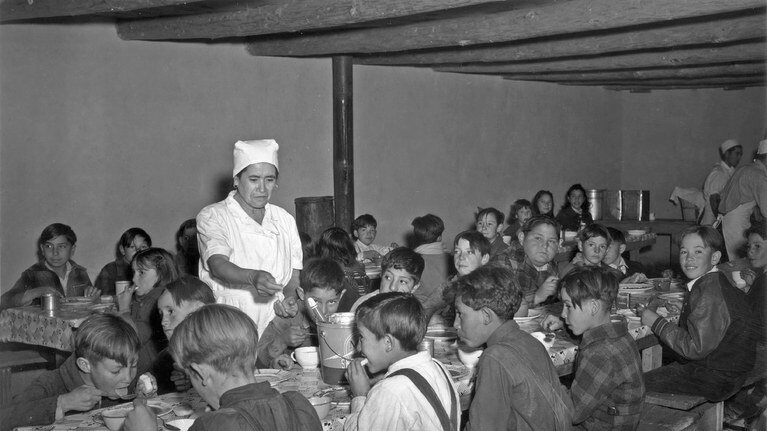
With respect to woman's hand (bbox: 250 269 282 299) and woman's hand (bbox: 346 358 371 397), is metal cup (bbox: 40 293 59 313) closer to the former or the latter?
woman's hand (bbox: 250 269 282 299)

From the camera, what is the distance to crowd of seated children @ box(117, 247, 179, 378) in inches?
176

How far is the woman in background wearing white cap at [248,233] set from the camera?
4.42 metres

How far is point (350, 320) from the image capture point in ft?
11.8

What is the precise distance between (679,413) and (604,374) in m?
0.95

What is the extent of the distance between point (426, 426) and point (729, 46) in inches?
266

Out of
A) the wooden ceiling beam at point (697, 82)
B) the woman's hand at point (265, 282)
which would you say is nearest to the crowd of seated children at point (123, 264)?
the woman's hand at point (265, 282)

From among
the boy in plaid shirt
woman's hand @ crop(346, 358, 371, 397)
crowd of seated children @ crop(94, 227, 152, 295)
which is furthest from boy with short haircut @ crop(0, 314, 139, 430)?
crowd of seated children @ crop(94, 227, 152, 295)

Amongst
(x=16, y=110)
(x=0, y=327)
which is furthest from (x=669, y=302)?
(x=16, y=110)

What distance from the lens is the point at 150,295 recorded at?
476cm

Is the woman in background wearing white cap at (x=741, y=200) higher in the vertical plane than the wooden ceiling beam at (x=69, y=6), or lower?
lower

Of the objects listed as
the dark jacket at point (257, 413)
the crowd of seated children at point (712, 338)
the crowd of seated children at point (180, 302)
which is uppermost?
the crowd of seated children at point (180, 302)

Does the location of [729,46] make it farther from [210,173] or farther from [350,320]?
[350,320]

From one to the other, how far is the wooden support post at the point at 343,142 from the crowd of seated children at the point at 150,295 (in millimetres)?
4229

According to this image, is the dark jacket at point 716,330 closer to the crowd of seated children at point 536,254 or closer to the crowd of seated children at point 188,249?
the crowd of seated children at point 536,254
